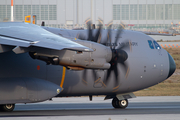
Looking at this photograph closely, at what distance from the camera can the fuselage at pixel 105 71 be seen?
15414 millimetres

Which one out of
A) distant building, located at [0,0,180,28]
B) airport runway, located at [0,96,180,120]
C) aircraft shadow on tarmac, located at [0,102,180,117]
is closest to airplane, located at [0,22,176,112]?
aircraft shadow on tarmac, located at [0,102,180,117]

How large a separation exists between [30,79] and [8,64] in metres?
1.33

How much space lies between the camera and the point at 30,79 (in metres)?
15.2

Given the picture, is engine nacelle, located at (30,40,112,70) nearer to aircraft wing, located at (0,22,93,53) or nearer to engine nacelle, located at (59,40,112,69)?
engine nacelle, located at (59,40,112,69)

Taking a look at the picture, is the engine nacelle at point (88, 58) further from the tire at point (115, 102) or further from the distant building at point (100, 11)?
the distant building at point (100, 11)

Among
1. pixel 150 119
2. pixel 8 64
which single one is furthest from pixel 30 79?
pixel 150 119

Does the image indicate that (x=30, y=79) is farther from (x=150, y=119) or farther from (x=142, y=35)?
(x=142, y=35)

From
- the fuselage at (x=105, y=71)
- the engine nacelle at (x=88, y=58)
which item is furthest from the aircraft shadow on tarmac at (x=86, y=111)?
the engine nacelle at (x=88, y=58)

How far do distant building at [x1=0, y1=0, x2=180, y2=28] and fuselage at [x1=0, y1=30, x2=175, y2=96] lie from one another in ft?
160

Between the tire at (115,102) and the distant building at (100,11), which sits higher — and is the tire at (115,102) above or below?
below

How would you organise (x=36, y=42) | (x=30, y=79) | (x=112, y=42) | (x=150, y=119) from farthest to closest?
(x=112, y=42) < (x=30, y=79) < (x=150, y=119) < (x=36, y=42)

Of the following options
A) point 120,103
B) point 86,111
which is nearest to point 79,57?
point 86,111

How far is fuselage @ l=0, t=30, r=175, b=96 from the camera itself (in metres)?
15.4

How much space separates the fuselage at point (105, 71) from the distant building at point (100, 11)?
4873 cm
